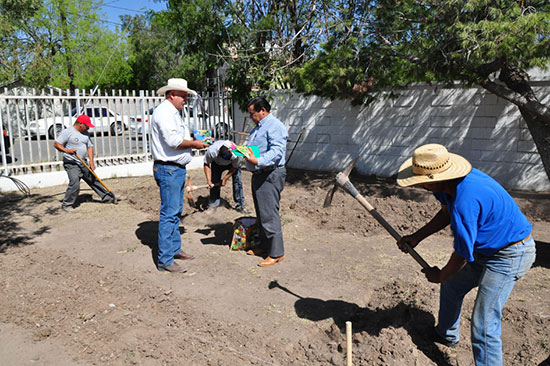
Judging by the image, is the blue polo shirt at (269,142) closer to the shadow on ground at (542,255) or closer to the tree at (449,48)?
the tree at (449,48)

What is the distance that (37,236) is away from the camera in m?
6.50

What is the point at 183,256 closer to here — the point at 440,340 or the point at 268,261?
the point at 268,261

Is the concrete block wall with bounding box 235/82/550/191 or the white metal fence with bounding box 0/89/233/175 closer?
the concrete block wall with bounding box 235/82/550/191

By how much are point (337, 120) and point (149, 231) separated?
5.82 m

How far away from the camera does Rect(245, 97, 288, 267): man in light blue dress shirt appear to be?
5059 millimetres

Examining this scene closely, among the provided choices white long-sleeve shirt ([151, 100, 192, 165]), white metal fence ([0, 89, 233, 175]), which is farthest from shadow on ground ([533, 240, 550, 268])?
white metal fence ([0, 89, 233, 175])

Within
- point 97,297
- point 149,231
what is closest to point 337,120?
point 149,231

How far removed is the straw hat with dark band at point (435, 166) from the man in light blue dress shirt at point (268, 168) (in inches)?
90.6

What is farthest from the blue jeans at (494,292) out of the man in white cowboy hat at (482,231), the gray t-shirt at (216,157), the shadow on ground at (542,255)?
the gray t-shirt at (216,157)

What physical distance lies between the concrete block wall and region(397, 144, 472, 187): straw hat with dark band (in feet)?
20.3

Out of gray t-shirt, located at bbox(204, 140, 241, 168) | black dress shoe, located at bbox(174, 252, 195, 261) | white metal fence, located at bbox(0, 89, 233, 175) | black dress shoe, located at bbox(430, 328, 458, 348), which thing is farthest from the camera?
white metal fence, located at bbox(0, 89, 233, 175)

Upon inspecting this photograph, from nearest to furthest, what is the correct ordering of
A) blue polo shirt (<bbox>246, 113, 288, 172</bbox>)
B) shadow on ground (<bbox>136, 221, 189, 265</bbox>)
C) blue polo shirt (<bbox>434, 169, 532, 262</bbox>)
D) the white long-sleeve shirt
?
blue polo shirt (<bbox>434, 169, 532, 262</bbox>), the white long-sleeve shirt, blue polo shirt (<bbox>246, 113, 288, 172</bbox>), shadow on ground (<bbox>136, 221, 189, 265</bbox>)

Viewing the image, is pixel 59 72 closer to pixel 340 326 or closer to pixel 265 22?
pixel 265 22

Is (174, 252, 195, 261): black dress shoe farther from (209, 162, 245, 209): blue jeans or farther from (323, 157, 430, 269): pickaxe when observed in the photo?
(323, 157, 430, 269): pickaxe
